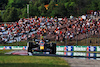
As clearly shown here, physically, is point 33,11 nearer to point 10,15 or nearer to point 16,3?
point 10,15

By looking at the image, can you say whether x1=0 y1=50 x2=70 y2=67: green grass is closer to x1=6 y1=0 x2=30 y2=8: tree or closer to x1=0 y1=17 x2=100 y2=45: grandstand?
x1=0 y1=17 x2=100 y2=45: grandstand

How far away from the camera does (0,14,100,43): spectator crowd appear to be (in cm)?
2442

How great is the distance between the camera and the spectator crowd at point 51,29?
80.1 ft

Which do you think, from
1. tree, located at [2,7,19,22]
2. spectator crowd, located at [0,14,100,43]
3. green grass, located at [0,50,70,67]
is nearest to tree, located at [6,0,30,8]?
tree, located at [2,7,19,22]

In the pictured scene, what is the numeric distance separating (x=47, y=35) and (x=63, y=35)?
2.49 metres

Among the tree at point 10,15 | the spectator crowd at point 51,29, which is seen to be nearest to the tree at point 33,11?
the tree at point 10,15

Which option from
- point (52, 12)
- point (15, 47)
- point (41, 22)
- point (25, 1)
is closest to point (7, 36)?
point (15, 47)

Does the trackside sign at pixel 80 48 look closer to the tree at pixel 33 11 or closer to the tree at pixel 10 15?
the tree at pixel 33 11

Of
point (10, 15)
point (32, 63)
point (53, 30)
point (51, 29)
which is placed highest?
point (10, 15)

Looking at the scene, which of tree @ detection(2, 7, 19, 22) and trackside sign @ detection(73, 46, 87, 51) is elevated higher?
tree @ detection(2, 7, 19, 22)

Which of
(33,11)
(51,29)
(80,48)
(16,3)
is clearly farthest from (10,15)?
(80,48)

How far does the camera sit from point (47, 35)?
26000mm

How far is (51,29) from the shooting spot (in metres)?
26.4

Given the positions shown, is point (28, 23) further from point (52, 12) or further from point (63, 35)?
point (52, 12)
